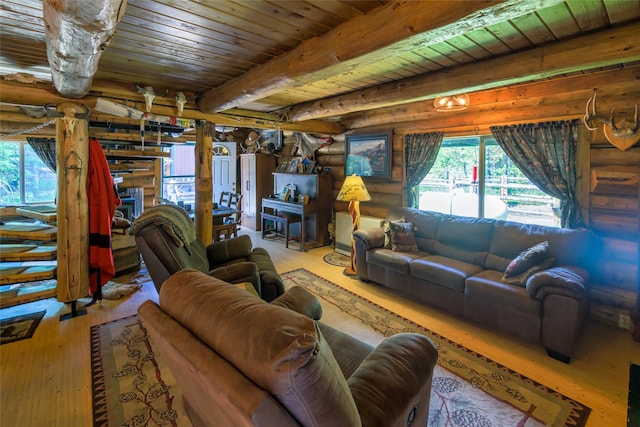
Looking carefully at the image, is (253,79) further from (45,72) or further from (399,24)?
(45,72)

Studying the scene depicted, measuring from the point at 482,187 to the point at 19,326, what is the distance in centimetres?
519

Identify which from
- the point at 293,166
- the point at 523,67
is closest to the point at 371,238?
the point at 523,67

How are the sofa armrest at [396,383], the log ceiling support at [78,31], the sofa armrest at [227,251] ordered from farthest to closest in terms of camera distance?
the sofa armrest at [227,251] < the log ceiling support at [78,31] < the sofa armrest at [396,383]

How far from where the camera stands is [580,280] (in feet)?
8.07

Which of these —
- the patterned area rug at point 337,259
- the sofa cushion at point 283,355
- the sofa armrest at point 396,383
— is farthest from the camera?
the patterned area rug at point 337,259

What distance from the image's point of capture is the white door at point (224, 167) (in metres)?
7.67

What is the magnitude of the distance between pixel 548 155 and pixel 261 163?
17.5ft

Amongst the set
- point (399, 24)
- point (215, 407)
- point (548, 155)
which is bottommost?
point (215, 407)

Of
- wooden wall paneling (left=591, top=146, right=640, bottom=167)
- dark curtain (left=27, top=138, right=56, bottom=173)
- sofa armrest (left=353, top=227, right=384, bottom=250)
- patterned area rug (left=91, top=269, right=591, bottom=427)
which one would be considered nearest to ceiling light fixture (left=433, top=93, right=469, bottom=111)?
wooden wall paneling (left=591, top=146, right=640, bottom=167)

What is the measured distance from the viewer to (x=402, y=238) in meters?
3.80

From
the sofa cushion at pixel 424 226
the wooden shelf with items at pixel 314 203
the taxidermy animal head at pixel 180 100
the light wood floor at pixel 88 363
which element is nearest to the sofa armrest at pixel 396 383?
the light wood floor at pixel 88 363

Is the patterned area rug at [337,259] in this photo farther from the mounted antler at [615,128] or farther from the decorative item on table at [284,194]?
the mounted antler at [615,128]

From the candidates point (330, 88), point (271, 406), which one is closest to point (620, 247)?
point (330, 88)

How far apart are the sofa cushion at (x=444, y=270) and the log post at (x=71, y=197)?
344cm
